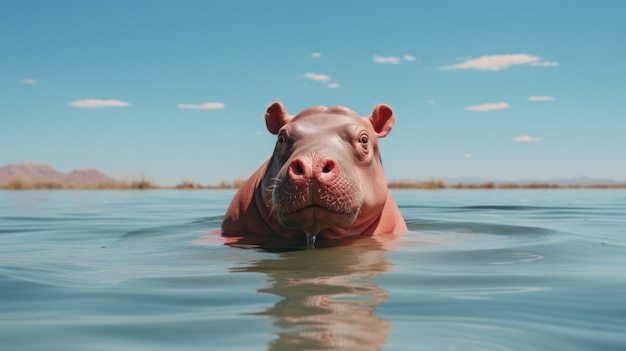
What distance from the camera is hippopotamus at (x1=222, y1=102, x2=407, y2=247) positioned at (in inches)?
181

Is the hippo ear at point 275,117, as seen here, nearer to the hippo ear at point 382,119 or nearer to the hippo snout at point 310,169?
the hippo ear at point 382,119

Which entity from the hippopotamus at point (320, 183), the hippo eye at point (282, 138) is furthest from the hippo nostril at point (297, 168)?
the hippo eye at point (282, 138)

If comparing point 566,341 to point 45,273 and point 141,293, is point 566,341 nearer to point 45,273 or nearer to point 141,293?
point 141,293

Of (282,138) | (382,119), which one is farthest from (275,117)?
(382,119)

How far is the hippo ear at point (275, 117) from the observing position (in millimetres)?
6272

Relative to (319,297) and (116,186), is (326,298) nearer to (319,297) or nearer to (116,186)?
(319,297)

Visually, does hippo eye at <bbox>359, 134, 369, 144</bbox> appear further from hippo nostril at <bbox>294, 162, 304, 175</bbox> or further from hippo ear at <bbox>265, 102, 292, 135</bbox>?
hippo nostril at <bbox>294, 162, 304, 175</bbox>

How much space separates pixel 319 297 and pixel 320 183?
1640 millimetres

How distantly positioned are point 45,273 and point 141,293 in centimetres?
110

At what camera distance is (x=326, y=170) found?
4.61m

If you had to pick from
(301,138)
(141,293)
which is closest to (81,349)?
(141,293)

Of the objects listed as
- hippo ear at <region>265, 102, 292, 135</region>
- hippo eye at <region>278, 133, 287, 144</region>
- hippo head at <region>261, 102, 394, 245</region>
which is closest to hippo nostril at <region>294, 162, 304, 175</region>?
hippo head at <region>261, 102, 394, 245</region>

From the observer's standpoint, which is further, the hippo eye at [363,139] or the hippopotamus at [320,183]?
the hippo eye at [363,139]

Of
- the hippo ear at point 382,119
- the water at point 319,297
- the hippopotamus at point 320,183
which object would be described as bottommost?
the water at point 319,297
